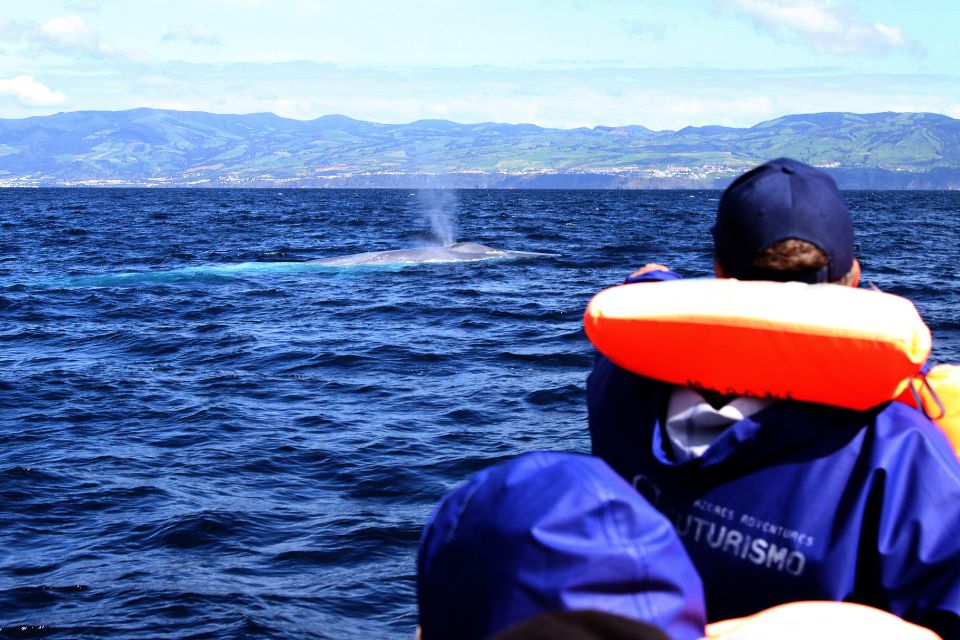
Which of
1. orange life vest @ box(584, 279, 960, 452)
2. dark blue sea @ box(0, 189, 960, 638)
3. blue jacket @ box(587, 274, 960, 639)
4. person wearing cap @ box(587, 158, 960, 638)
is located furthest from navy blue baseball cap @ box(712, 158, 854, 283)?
dark blue sea @ box(0, 189, 960, 638)

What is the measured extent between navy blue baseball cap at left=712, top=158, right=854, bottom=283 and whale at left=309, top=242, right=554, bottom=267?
33.3 m

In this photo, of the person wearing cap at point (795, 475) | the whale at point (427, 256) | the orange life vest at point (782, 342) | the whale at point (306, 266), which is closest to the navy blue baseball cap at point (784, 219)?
the person wearing cap at point (795, 475)

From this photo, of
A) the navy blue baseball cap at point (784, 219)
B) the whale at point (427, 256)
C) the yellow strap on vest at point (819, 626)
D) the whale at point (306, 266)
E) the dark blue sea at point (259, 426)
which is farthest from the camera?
the whale at point (427, 256)

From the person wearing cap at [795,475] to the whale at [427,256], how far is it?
109ft

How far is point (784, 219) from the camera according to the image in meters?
2.68

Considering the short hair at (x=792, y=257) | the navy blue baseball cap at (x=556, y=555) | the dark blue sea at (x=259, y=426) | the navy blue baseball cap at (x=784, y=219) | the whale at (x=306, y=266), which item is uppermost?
the navy blue baseball cap at (x=784, y=219)

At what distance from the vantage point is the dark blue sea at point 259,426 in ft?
27.1

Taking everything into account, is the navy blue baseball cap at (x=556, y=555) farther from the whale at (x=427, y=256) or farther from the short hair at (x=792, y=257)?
the whale at (x=427, y=256)

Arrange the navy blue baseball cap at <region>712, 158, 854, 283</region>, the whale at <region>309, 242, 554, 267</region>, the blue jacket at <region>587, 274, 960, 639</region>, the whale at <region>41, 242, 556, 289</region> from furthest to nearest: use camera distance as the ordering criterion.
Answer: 1. the whale at <region>309, 242, 554, 267</region>
2. the whale at <region>41, 242, 556, 289</region>
3. the navy blue baseball cap at <region>712, 158, 854, 283</region>
4. the blue jacket at <region>587, 274, 960, 639</region>

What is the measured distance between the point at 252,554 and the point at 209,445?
3773 mm

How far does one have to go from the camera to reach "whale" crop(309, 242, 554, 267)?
36.7m

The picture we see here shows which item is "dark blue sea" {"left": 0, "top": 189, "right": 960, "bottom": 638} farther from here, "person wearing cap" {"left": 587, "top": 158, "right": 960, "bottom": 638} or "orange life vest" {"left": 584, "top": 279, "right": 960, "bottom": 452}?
"orange life vest" {"left": 584, "top": 279, "right": 960, "bottom": 452}

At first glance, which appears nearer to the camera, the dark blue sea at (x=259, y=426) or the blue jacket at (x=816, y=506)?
the blue jacket at (x=816, y=506)

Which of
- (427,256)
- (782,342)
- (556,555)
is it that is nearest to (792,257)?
(782,342)
